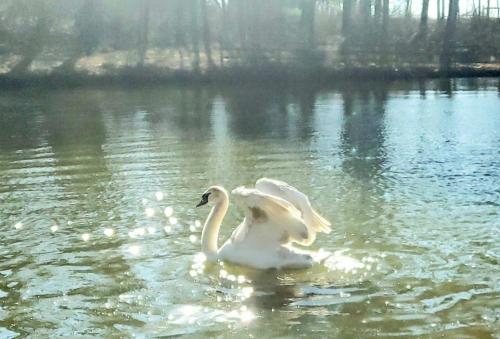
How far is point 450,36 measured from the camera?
46844 mm

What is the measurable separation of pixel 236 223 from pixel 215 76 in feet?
95.0

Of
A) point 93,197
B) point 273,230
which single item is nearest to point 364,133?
point 93,197

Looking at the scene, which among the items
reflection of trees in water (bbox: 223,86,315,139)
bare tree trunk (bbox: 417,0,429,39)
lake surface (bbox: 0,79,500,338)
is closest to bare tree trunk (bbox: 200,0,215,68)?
reflection of trees in water (bbox: 223,86,315,139)

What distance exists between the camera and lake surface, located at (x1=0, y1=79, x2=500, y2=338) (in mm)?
7336

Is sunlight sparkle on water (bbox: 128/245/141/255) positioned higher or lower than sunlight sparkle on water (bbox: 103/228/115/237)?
lower

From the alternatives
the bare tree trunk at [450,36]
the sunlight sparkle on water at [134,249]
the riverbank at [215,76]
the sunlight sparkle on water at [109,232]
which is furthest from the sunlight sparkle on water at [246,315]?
the bare tree trunk at [450,36]

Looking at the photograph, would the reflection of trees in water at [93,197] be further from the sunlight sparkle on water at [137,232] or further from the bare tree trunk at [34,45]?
the bare tree trunk at [34,45]

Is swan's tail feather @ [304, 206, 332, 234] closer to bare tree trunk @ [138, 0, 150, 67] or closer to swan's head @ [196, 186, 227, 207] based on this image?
swan's head @ [196, 186, 227, 207]

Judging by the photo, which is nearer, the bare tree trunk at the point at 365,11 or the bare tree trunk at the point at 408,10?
the bare tree trunk at the point at 365,11

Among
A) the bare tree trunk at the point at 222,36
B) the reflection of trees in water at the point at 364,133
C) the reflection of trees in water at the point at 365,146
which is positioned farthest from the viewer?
the bare tree trunk at the point at 222,36

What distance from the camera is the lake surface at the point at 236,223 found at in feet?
24.1

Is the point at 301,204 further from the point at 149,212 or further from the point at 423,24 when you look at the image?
the point at 423,24

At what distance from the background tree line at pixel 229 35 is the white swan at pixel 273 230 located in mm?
31804

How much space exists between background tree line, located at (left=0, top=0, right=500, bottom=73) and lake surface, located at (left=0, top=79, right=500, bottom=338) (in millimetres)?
21140
